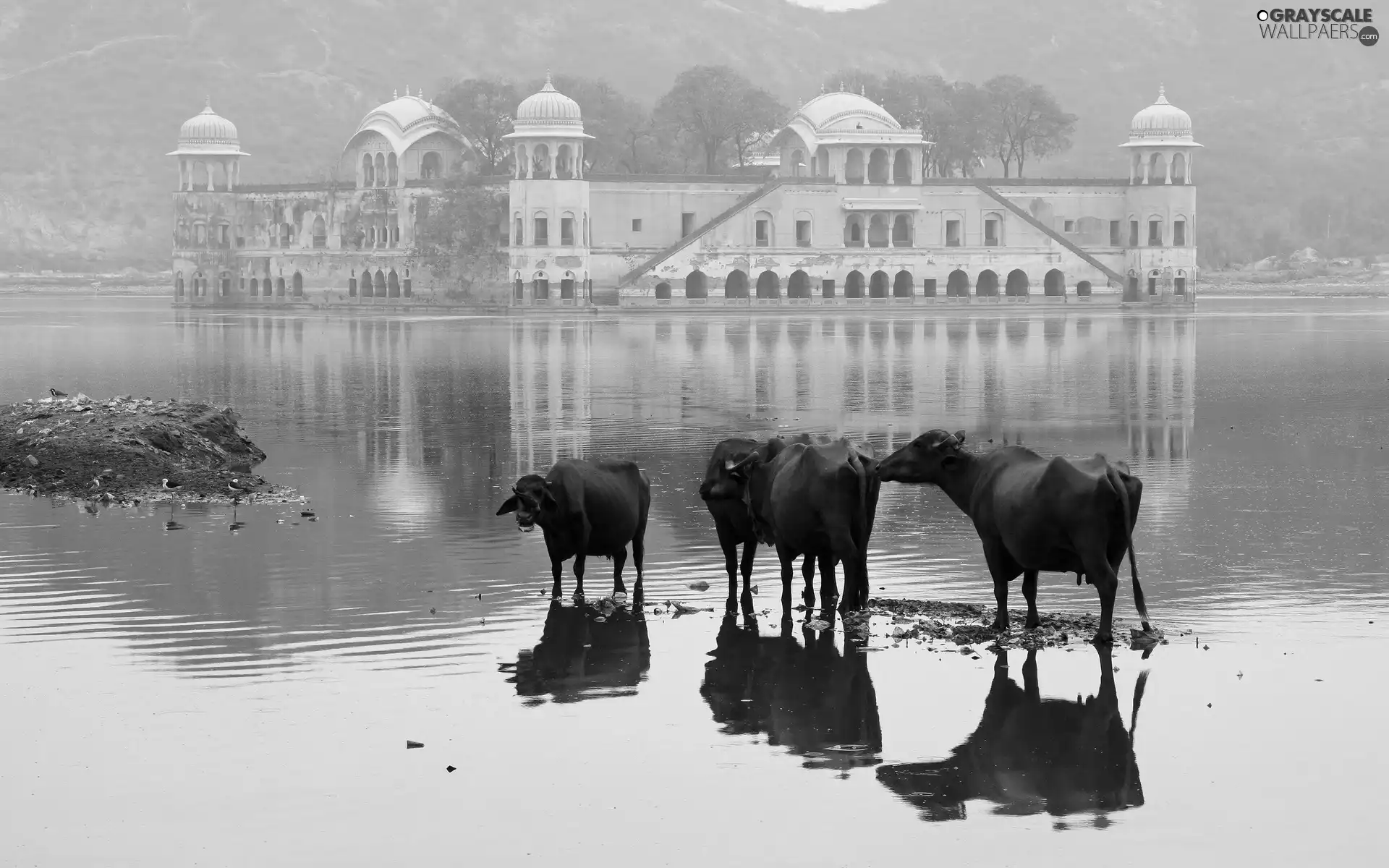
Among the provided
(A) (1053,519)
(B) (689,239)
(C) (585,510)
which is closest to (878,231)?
(B) (689,239)

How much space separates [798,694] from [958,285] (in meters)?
80.1

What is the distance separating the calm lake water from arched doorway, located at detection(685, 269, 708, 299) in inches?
2387

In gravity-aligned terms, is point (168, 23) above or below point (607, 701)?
above

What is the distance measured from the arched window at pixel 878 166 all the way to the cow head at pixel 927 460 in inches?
3004

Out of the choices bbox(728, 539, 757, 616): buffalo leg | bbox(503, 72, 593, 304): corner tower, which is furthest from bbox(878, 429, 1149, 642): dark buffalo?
bbox(503, 72, 593, 304): corner tower

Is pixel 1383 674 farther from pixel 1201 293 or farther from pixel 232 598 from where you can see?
pixel 1201 293

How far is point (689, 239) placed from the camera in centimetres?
8300

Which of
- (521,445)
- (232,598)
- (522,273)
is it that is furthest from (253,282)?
(232,598)

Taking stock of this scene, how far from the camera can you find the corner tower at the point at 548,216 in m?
82.8

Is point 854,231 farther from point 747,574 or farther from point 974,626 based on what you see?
point 974,626

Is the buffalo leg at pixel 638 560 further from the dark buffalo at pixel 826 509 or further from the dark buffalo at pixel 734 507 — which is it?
the dark buffalo at pixel 826 509

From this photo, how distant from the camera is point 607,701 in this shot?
34.8 ft

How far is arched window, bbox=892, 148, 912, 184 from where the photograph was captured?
88500 mm

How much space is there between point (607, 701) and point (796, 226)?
2989 inches
